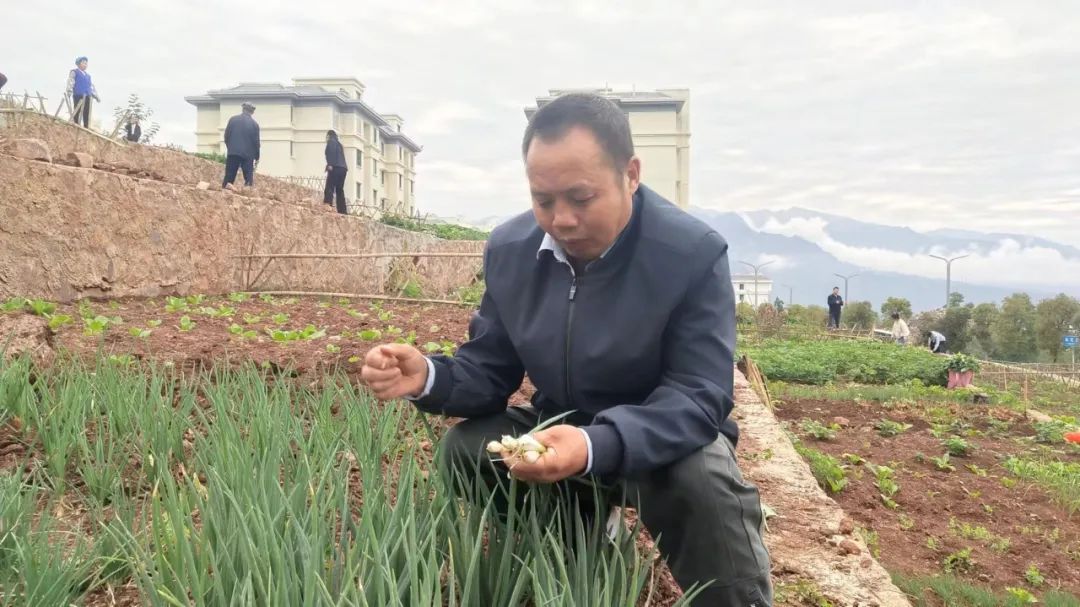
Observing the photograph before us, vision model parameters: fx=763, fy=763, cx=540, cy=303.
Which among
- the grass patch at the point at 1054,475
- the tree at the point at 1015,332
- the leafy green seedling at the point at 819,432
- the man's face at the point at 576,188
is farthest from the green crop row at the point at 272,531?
the tree at the point at 1015,332

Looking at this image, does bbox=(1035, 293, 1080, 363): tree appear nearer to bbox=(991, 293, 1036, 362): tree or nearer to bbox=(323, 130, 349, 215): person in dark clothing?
bbox=(991, 293, 1036, 362): tree

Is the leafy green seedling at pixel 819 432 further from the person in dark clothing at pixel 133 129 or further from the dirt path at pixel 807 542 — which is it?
the person in dark clothing at pixel 133 129

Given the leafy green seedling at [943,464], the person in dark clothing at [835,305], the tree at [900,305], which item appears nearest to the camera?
the leafy green seedling at [943,464]

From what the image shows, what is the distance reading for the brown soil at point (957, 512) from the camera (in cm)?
323

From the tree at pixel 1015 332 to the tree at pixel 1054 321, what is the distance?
6.28ft

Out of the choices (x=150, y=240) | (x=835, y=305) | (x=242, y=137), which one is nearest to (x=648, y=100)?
(x=835, y=305)

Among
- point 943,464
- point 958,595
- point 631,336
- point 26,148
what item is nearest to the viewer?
point 631,336

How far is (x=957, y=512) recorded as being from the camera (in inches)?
160

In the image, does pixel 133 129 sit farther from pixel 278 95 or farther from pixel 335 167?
pixel 278 95

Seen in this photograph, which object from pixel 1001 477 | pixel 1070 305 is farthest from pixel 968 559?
pixel 1070 305

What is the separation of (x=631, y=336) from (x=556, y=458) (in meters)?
0.45

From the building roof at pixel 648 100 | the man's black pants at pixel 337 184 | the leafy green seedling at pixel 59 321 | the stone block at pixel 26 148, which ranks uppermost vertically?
the building roof at pixel 648 100

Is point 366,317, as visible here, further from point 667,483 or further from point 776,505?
point 667,483

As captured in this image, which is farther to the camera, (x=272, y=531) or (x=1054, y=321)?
(x=1054, y=321)
